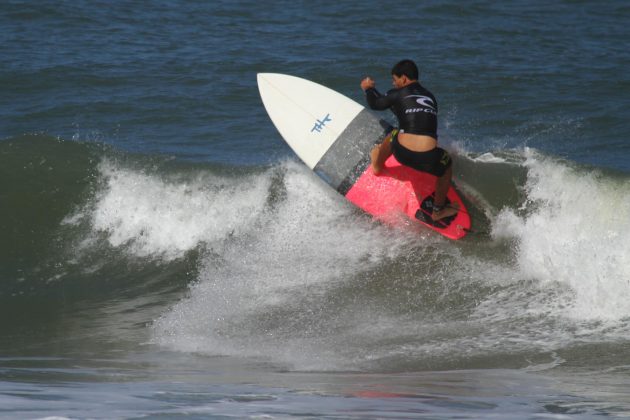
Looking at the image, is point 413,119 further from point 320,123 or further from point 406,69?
point 320,123

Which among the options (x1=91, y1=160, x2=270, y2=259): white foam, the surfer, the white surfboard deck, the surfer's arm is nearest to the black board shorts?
the surfer

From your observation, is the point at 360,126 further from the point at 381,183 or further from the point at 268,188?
the point at 268,188

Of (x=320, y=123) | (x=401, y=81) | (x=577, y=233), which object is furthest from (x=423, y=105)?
(x=577, y=233)

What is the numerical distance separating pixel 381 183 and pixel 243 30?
7657 millimetres

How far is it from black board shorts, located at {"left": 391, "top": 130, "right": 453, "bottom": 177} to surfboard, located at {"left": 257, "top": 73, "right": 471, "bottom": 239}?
0.48m

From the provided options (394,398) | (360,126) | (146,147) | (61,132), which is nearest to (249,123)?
(146,147)

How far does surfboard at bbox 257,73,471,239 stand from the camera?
747 cm

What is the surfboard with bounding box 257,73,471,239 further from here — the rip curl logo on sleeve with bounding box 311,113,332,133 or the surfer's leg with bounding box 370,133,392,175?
the surfer's leg with bounding box 370,133,392,175

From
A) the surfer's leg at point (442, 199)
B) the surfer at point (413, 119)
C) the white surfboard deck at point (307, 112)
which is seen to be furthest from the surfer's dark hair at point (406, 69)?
the white surfboard deck at point (307, 112)

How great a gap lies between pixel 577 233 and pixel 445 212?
1.08 metres

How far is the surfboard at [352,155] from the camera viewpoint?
24.5 feet

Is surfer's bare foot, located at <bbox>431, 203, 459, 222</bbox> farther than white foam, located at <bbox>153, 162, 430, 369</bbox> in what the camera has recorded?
Yes

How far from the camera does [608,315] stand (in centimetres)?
617

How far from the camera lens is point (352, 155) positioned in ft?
25.4
